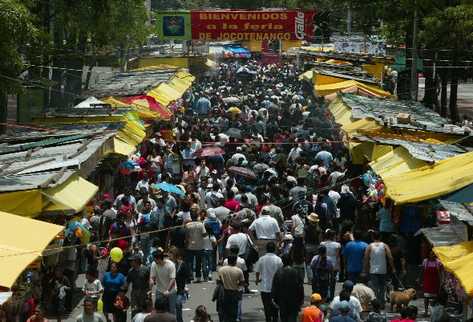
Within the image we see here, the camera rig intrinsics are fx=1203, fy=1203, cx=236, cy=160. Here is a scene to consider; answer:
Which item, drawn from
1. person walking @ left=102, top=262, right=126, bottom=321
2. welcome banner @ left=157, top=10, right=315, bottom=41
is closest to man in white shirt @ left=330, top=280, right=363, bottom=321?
person walking @ left=102, top=262, right=126, bottom=321

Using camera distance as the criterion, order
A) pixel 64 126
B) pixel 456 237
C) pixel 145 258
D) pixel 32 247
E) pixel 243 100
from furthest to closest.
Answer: pixel 243 100, pixel 64 126, pixel 145 258, pixel 456 237, pixel 32 247

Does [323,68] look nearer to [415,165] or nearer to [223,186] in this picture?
[223,186]

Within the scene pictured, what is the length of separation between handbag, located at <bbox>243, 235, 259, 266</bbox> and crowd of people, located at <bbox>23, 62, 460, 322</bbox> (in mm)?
23

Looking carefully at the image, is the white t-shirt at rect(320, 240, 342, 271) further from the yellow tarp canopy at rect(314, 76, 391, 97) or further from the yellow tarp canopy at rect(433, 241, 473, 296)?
the yellow tarp canopy at rect(314, 76, 391, 97)

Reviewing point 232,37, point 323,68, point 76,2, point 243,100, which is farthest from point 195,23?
point 76,2

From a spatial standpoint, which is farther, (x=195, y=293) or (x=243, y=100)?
(x=243, y=100)

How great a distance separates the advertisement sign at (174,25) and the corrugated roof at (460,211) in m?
46.6

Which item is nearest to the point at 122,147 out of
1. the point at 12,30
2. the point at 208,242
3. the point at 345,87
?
the point at 12,30

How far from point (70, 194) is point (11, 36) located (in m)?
5.05

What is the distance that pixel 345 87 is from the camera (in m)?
38.7

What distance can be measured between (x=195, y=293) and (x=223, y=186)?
647 centimetres

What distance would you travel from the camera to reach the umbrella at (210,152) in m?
29.9

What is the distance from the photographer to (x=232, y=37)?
62812mm

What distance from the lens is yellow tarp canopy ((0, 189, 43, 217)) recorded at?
50.5ft
